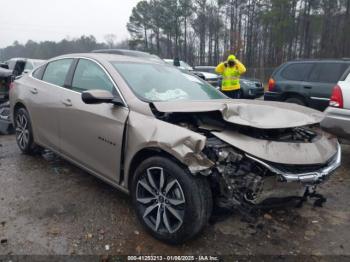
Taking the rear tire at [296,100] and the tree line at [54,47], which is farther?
the tree line at [54,47]

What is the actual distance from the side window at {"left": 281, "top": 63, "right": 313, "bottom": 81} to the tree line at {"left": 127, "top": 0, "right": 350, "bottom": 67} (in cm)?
3049

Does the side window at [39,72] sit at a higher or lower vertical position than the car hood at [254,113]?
higher

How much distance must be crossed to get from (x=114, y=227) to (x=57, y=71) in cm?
241

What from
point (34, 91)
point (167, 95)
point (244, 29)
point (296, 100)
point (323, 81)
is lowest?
point (296, 100)

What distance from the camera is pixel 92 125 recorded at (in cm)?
327

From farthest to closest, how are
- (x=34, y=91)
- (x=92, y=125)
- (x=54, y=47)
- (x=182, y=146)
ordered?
(x=54, y=47), (x=34, y=91), (x=92, y=125), (x=182, y=146)

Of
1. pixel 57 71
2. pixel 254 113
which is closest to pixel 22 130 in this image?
pixel 57 71

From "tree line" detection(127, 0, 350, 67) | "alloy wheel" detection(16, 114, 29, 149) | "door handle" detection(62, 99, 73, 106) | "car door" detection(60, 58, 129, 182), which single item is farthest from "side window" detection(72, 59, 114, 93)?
"tree line" detection(127, 0, 350, 67)

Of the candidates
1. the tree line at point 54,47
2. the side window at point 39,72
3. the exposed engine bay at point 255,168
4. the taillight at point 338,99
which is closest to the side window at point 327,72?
Result: the taillight at point 338,99

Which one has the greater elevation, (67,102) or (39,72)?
(39,72)

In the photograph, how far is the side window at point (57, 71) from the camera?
4051 mm

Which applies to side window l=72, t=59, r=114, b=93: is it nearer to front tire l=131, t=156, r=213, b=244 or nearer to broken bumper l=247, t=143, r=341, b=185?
front tire l=131, t=156, r=213, b=244

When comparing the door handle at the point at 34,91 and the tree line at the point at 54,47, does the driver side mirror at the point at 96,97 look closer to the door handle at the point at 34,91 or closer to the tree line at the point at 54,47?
the door handle at the point at 34,91

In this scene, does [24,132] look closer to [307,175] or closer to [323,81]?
[307,175]
